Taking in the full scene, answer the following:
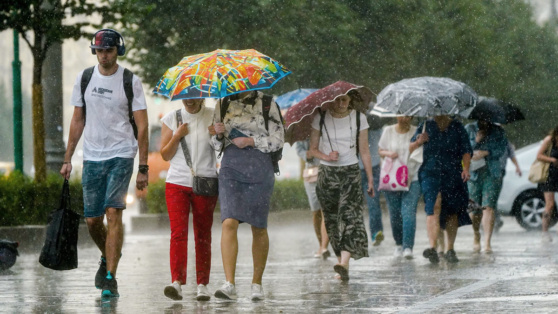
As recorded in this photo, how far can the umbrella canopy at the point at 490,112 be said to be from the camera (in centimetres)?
1328

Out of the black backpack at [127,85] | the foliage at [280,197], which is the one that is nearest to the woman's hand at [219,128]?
the black backpack at [127,85]

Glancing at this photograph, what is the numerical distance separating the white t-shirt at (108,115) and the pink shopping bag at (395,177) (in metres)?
4.52

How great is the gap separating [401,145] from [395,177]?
0.37 meters

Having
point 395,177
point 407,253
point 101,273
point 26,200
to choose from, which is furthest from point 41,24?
point 101,273

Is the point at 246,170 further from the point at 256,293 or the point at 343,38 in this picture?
the point at 343,38

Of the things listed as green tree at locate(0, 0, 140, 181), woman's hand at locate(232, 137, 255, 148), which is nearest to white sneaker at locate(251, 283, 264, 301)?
woman's hand at locate(232, 137, 255, 148)

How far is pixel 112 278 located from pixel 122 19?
285 inches

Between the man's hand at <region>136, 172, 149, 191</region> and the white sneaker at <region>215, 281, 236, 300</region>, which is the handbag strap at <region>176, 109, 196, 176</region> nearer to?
the man's hand at <region>136, 172, 149, 191</region>

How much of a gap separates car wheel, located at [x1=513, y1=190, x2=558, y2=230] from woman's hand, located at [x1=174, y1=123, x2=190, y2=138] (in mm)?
11006

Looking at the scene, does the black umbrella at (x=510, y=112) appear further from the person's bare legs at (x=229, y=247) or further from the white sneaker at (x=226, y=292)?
the white sneaker at (x=226, y=292)

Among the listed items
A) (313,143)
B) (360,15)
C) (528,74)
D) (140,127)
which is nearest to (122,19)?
(313,143)

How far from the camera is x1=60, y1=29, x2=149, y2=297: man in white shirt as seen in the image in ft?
28.0

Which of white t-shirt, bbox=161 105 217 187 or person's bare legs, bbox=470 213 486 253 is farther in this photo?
person's bare legs, bbox=470 213 486 253

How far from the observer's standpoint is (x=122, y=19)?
15.2 m
